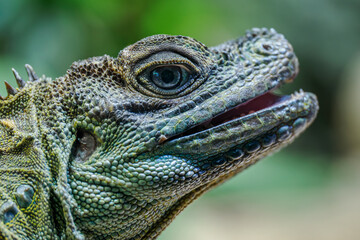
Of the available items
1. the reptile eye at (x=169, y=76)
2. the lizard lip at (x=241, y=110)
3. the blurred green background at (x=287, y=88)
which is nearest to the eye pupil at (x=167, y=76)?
the reptile eye at (x=169, y=76)

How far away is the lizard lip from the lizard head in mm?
11

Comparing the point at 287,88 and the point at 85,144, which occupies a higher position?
the point at 287,88

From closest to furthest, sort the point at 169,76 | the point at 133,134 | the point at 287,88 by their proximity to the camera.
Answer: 1. the point at 133,134
2. the point at 169,76
3. the point at 287,88

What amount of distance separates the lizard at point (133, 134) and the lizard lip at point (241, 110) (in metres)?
0.01

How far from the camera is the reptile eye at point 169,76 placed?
3.21 meters

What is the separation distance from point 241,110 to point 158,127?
80cm

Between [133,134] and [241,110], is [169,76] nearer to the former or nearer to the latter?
[133,134]

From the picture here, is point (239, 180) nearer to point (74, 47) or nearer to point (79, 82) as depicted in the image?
point (74, 47)

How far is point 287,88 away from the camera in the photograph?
14242 mm

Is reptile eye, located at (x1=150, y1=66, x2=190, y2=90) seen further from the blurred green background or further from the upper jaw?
the blurred green background

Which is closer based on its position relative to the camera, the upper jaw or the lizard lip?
the upper jaw

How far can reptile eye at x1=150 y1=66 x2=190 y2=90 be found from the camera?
10.5 feet

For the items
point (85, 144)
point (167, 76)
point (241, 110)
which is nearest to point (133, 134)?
point (85, 144)

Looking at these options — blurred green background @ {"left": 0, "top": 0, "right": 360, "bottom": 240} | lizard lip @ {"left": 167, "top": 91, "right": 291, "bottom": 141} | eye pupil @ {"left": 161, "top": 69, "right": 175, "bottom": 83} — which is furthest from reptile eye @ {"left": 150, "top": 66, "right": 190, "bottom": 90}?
blurred green background @ {"left": 0, "top": 0, "right": 360, "bottom": 240}
